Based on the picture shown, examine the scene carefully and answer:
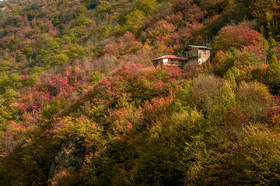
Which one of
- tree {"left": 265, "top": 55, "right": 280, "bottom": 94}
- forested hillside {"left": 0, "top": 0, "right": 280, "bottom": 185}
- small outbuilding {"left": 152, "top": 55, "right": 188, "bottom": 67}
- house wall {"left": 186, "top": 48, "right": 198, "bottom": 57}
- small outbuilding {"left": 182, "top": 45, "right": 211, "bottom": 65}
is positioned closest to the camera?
forested hillside {"left": 0, "top": 0, "right": 280, "bottom": 185}

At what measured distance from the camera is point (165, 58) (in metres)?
27.2

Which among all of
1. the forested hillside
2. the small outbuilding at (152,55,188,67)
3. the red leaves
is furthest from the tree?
the small outbuilding at (152,55,188,67)

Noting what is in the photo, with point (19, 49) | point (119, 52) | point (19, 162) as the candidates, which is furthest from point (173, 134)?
point (19, 49)

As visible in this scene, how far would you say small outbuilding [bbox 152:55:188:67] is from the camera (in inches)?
1068

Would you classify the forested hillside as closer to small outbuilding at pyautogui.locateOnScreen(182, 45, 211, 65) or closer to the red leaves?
the red leaves

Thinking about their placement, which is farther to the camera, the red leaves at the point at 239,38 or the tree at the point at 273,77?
the red leaves at the point at 239,38

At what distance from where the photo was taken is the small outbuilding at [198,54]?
85.8ft

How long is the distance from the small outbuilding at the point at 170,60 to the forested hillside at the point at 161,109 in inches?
69.4

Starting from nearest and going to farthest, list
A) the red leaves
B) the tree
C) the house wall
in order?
the tree → the red leaves → the house wall

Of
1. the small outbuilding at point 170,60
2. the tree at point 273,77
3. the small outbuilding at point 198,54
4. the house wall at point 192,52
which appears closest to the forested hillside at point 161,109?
the tree at point 273,77

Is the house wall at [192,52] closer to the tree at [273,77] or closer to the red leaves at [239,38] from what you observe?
the red leaves at [239,38]

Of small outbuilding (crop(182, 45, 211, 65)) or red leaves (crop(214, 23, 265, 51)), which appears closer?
red leaves (crop(214, 23, 265, 51))

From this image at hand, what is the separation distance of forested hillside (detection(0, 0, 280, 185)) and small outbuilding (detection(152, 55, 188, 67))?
5.79 feet

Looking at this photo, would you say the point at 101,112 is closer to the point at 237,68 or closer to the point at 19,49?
the point at 237,68
